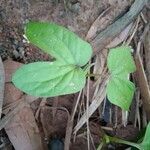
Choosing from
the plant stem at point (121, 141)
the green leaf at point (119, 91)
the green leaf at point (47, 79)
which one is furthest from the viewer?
the plant stem at point (121, 141)

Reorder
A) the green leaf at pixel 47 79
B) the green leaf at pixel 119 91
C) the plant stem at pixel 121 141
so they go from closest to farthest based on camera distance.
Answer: the green leaf at pixel 47 79, the green leaf at pixel 119 91, the plant stem at pixel 121 141

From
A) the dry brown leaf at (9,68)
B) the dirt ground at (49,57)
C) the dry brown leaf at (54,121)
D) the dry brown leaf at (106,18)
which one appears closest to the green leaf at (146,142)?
the dirt ground at (49,57)

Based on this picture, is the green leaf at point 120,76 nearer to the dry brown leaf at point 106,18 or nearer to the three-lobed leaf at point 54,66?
the three-lobed leaf at point 54,66

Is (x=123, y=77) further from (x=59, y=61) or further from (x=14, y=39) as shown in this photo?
(x=14, y=39)

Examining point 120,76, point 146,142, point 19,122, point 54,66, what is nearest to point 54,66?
point 54,66

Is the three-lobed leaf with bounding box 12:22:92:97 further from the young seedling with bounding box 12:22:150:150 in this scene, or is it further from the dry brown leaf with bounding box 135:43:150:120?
the dry brown leaf with bounding box 135:43:150:120

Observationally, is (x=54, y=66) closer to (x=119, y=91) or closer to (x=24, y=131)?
(x=119, y=91)

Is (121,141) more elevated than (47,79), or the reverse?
(47,79)
